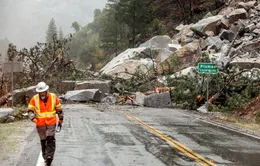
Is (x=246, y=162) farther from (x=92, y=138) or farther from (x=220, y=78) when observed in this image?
(x=220, y=78)

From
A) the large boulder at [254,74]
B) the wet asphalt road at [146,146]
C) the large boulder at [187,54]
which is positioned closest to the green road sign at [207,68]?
the large boulder at [254,74]

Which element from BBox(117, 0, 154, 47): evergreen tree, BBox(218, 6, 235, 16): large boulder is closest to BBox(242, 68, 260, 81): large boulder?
BBox(218, 6, 235, 16): large boulder

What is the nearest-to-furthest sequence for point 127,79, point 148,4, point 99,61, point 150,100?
point 150,100
point 127,79
point 148,4
point 99,61

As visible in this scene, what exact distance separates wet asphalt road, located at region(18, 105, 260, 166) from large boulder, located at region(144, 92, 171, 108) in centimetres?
1054

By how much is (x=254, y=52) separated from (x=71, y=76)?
1401cm

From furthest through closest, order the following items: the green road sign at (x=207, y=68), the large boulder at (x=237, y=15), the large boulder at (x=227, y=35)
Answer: the large boulder at (x=237, y=15)
the large boulder at (x=227, y=35)
the green road sign at (x=207, y=68)

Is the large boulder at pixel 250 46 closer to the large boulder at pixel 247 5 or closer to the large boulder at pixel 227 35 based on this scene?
the large boulder at pixel 227 35

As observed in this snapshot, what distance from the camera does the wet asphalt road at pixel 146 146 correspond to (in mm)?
8102

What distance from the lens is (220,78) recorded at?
2234cm

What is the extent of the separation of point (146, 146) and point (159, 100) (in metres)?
15.2

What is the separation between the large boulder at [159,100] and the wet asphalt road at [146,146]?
34.6 ft

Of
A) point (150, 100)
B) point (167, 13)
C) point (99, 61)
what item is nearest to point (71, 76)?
point (150, 100)

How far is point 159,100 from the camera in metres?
24.8

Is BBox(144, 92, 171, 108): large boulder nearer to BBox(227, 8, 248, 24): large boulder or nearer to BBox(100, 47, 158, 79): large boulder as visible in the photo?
BBox(100, 47, 158, 79): large boulder
